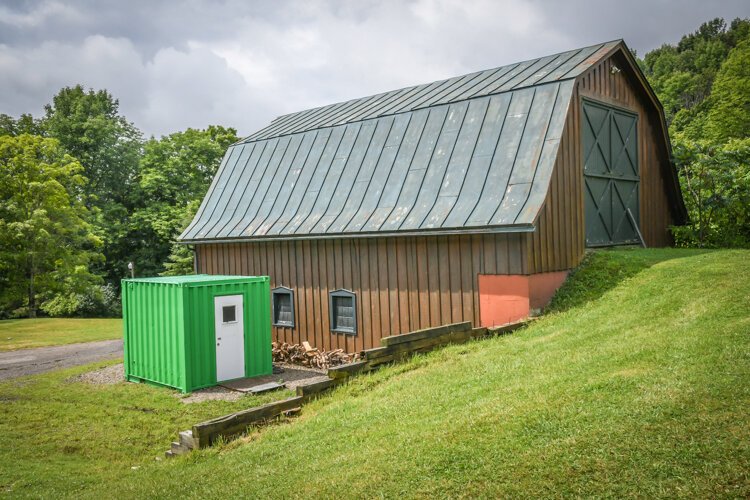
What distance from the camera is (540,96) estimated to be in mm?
14172

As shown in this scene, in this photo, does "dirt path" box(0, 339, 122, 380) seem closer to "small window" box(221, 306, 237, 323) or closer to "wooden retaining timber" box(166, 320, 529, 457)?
"small window" box(221, 306, 237, 323)

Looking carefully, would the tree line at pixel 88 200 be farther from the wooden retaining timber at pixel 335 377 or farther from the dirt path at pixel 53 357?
the wooden retaining timber at pixel 335 377

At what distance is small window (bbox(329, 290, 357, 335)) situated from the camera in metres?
16.0

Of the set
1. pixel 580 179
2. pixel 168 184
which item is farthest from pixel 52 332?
pixel 580 179

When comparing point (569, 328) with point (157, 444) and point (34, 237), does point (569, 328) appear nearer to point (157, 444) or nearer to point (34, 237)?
point (157, 444)

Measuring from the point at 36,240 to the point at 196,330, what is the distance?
21.8 m

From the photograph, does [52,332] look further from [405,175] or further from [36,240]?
[405,175]

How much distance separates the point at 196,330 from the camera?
13508 mm

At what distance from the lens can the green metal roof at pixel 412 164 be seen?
13.5m

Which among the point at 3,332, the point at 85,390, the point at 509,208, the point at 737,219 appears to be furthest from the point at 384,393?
the point at 3,332

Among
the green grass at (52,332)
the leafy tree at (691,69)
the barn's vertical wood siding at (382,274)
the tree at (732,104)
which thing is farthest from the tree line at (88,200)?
the leafy tree at (691,69)

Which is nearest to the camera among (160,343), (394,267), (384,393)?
(384,393)

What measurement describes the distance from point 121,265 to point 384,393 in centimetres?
3684

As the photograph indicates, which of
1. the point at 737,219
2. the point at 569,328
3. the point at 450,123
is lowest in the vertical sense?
the point at 569,328
